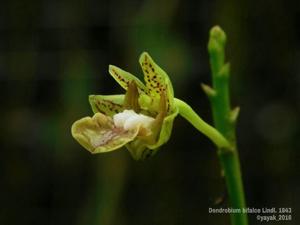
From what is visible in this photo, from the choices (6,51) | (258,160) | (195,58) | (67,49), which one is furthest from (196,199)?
(6,51)

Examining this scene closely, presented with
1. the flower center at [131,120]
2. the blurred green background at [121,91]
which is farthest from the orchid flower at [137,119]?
the blurred green background at [121,91]

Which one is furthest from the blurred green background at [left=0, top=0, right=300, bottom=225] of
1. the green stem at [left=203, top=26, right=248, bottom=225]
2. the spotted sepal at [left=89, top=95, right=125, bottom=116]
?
the green stem at [left=203, top=26, right=248, bottom=225]

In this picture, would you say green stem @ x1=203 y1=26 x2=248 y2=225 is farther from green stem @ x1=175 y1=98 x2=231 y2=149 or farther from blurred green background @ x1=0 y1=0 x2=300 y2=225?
blurred green background @ x1=0 y1=0 x2=300 y2=225

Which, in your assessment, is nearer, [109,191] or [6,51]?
[109,191]

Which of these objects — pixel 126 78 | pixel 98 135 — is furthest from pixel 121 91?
pixel 98 135

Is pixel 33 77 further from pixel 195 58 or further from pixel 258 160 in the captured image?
pixel 258 160

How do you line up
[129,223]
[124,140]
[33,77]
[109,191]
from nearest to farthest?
[124,140]
[109,191]
[129,223]
[33,77]

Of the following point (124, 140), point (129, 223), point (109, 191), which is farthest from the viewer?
point (129, 223)
